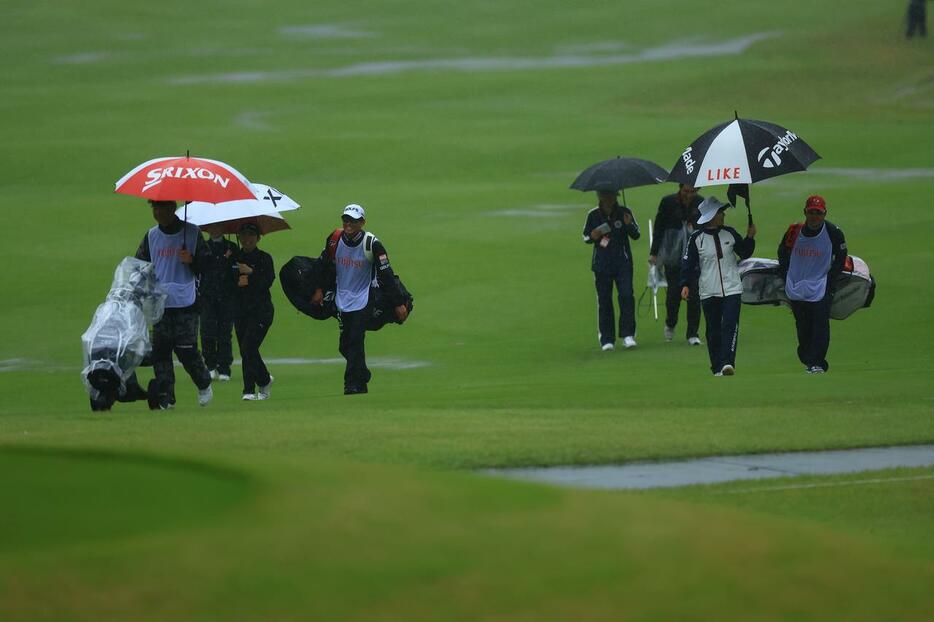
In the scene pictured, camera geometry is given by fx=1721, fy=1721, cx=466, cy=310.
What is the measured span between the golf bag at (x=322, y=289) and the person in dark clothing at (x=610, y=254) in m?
4.28

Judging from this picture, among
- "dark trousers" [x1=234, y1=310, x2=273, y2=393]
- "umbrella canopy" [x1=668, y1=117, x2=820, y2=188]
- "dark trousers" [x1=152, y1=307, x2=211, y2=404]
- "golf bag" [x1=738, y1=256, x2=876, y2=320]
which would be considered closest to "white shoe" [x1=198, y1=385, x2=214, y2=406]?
"dark trousers" [x1=152, y1=307, x2=211, y2=404]

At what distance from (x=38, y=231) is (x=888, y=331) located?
15668 mm

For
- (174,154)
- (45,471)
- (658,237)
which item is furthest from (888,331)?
(174,154)

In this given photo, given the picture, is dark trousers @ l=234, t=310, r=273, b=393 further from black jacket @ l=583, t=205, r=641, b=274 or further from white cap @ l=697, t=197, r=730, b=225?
black jacket @ l=583, t=205, r=641, b=274

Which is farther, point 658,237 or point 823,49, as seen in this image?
point 823,49

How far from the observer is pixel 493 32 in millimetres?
71875

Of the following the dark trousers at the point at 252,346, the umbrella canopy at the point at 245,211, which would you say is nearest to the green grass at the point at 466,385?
the dark trousers at the point at 252,346

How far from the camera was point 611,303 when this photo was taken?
19516mm

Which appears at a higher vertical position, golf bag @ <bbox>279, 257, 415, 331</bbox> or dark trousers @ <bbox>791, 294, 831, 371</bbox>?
golf bag @ <bbox>279, 257, 415, 331</bbox>

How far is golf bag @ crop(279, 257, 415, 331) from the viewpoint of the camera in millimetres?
15656

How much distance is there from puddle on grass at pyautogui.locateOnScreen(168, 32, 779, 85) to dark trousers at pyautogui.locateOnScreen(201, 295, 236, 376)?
137 ft

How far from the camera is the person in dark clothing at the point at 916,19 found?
196ft

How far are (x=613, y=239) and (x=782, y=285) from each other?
3.31m

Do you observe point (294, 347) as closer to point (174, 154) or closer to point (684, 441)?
point (684, 441)
